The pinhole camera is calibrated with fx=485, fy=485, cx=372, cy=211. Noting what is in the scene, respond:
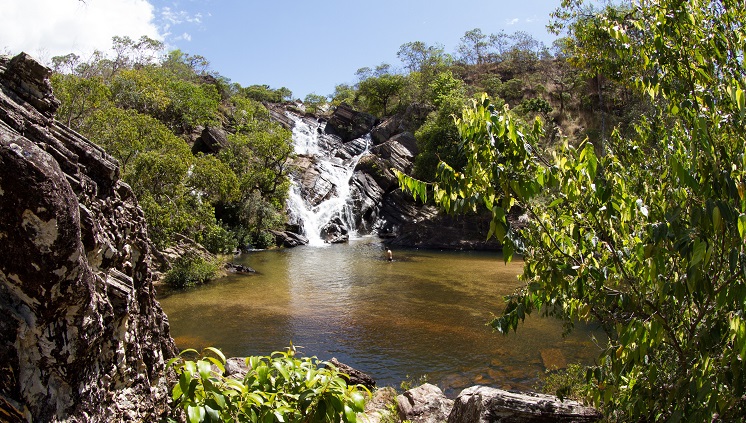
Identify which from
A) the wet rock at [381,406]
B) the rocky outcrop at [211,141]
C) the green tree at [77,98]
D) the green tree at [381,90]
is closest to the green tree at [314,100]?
the green tree at [381,90]

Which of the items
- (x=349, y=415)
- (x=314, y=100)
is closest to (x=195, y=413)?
(x=349, y=415)

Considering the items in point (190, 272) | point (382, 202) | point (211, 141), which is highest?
Result: point (211, 141)

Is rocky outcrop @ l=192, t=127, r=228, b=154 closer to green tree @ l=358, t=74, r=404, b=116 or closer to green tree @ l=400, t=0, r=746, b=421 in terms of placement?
green tree @ l=358, t=74, r=404, b=116

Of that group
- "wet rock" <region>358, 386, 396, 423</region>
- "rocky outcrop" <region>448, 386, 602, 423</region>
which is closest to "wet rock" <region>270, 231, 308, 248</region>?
"wet rock" <region>358, 386, 396, 423</region>

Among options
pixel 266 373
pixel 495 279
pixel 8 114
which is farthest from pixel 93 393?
pixel 495 279

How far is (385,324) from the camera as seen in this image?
45.6 ft

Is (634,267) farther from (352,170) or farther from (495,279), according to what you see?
(352,170)

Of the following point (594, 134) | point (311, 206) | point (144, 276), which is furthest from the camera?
point (594, 134)

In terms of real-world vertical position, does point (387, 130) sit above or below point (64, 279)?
above

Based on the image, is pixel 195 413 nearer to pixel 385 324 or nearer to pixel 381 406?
pixel 381 406

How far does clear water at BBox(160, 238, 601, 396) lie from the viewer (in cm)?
1087

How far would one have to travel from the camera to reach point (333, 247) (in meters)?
32.3

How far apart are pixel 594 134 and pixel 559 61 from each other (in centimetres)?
2382

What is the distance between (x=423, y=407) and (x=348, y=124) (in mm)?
50064
